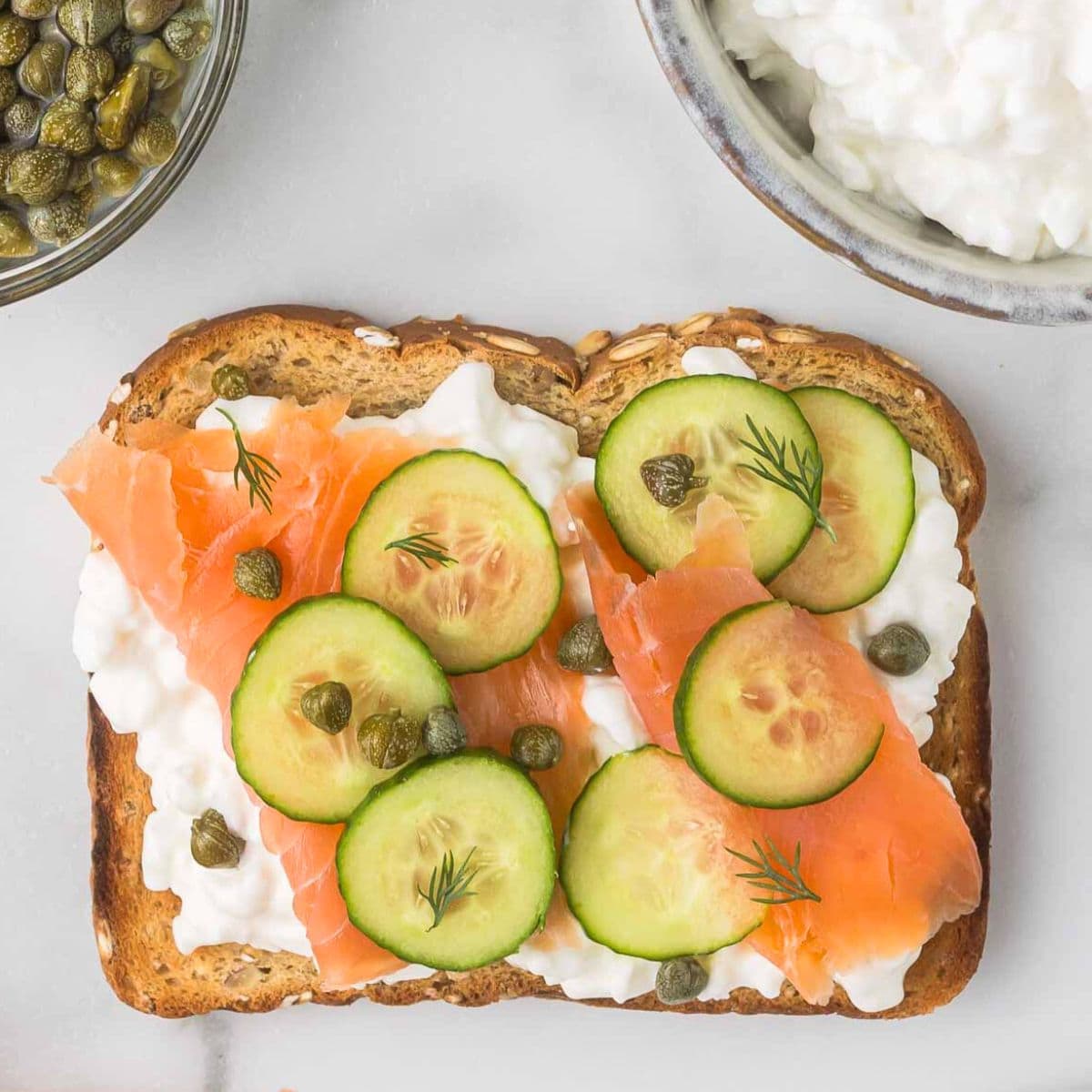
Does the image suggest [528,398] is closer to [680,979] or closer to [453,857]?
[453,857]

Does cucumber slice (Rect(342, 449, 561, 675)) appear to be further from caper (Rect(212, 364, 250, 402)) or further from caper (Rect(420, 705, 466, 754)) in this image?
caper (Rect(212, 364, 250, 402))

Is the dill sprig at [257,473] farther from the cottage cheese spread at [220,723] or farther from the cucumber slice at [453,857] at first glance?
the cucumber slice at [453,857]

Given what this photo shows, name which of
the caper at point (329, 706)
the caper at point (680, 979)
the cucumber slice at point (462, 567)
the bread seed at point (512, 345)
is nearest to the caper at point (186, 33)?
the bread seed at point (512, 345)

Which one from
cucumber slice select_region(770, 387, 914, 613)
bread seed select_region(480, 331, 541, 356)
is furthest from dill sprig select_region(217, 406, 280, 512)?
cucumber slice select_region(770, 387, 914, 613)

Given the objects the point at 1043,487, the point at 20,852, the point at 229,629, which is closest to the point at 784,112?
the point at 1043,487

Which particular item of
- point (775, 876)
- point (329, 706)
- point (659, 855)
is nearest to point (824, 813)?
point (775, 876)

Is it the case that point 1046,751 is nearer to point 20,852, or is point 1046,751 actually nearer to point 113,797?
point 113,797
